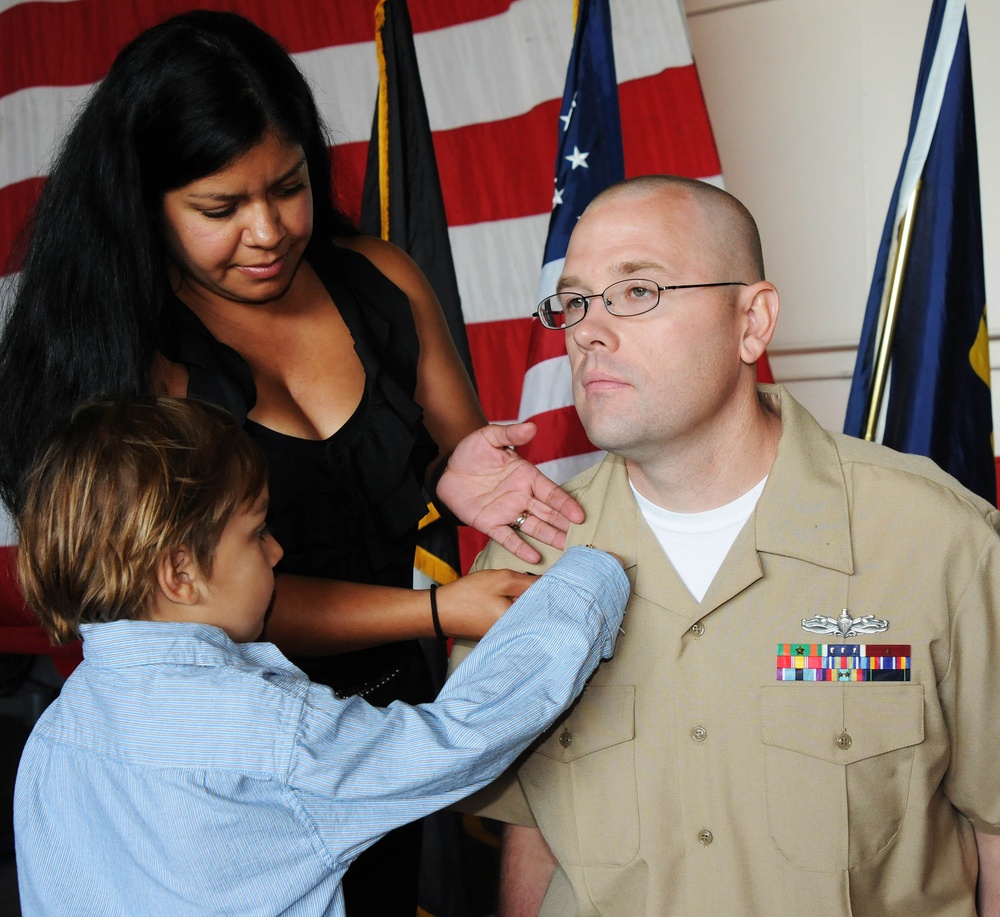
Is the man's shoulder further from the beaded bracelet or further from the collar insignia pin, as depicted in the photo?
the beaded bracelet

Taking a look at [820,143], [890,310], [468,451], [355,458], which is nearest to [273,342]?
[355,458]

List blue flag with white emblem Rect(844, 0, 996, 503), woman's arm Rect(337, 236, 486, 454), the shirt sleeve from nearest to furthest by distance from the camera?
the shirt sleeve, woman's arm Rect(337, 236, 486, 454), blue flag with white emblem Rect(844, 0, 996, 503)

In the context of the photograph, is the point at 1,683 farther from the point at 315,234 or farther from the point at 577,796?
the point at 577,796

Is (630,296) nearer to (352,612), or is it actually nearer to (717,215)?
(717,215)

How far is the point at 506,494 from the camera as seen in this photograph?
1919 mm

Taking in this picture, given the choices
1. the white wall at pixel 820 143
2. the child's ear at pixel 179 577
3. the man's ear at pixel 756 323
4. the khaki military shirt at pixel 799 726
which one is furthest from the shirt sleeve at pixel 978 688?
the white wall at pixel 820 143

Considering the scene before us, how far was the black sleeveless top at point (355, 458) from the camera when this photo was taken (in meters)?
1.83

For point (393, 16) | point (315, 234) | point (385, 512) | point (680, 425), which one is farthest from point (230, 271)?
point (393, 16)

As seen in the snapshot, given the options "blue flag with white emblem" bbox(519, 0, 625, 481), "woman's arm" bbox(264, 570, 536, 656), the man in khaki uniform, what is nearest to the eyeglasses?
the man in khaki uniform

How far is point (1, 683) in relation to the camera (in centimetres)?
394

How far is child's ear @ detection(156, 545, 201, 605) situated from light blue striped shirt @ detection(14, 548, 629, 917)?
0.05 meters

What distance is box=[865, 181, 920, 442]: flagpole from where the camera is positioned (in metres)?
2.73

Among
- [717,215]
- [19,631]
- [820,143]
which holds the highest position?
[820,143]

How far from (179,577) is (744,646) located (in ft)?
Result: 2.75
